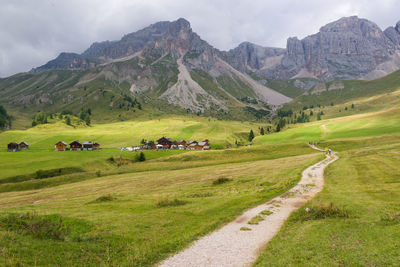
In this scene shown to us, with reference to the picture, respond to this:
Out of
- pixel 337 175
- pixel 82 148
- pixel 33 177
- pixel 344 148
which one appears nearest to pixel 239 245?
pixel 337 175

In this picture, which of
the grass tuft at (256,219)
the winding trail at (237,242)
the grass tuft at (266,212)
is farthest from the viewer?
the grass tuft at (266,212)

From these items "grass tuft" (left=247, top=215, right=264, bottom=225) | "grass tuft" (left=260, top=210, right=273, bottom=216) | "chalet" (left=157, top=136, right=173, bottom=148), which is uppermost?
"chalet" (left=157, top=136, right=173, bottom=148)

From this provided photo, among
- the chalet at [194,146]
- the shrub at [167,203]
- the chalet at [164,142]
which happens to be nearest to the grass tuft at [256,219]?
the shrub at [167,203]

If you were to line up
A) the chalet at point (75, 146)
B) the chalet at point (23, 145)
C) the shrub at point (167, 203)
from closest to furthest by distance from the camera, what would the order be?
the shrub at point (167, 203) < the chalet at point (23, 145) < the chalet at point (75, 146)

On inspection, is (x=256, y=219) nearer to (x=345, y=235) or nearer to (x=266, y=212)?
(x=266, y=212)

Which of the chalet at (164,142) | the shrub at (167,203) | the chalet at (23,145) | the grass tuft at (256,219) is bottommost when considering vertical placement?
the grass tuft at (256,219)

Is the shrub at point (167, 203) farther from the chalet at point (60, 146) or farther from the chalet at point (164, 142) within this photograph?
the chalet at point (164, 142)

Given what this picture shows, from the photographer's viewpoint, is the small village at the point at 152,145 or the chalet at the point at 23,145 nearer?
the chalet at the point at 23,145

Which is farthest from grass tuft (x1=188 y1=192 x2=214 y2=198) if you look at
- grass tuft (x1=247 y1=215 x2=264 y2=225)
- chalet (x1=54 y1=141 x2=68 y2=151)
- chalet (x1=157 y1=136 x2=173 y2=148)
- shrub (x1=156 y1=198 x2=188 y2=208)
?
chalet (x1=54 y1=141 x2=68 y2=151)

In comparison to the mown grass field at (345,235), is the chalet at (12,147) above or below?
above

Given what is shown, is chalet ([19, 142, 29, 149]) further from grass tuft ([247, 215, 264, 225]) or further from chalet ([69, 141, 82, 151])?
grass tuft ([247, 215, 264, 225])

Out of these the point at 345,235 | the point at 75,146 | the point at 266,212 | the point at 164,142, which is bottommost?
the point at 266,212

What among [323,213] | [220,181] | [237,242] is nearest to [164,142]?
[220,181]

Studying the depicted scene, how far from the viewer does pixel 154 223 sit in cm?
2009
